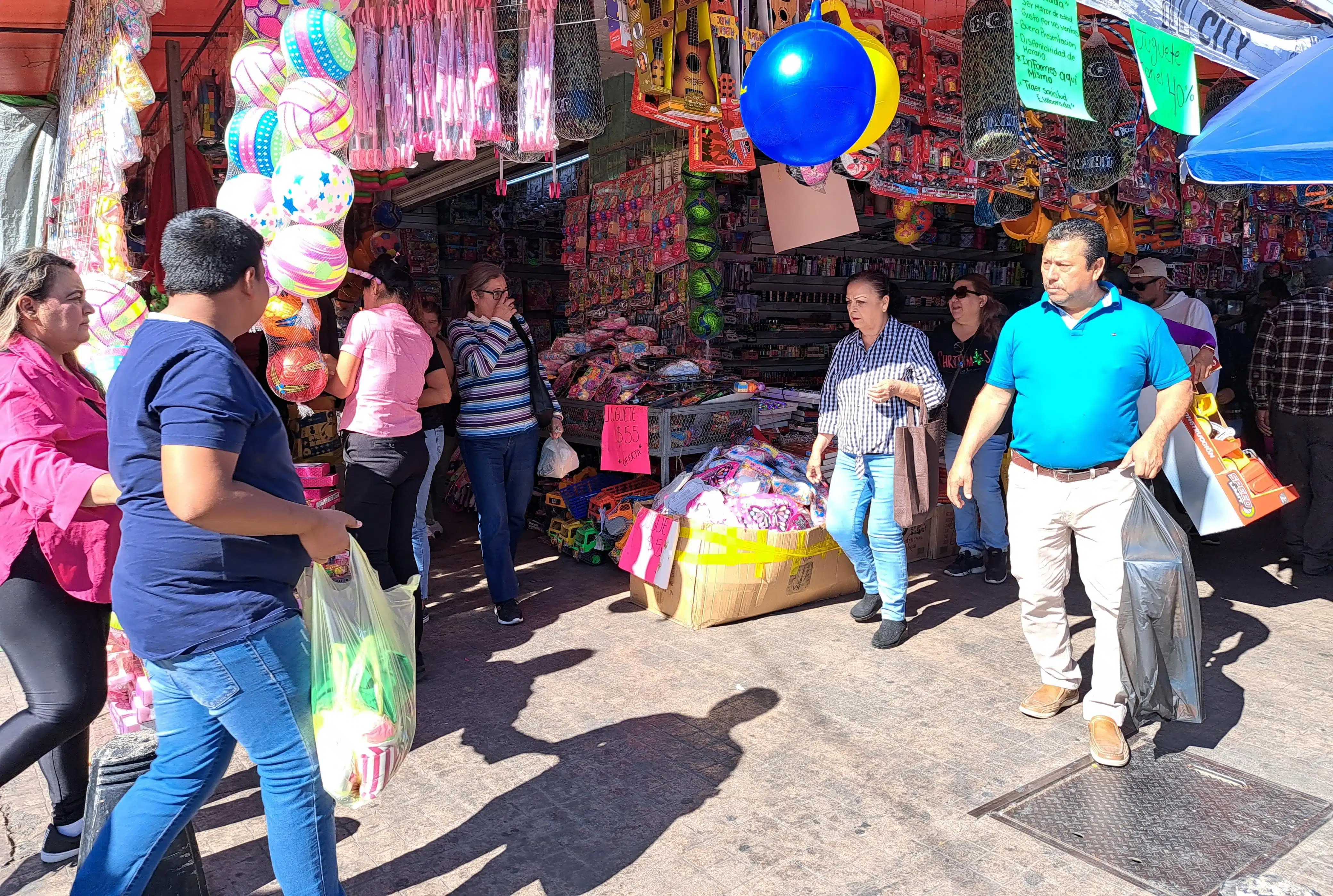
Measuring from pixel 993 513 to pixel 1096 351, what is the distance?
7.16 feet

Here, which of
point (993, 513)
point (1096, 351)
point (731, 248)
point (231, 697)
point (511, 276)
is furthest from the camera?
point (511, 276)

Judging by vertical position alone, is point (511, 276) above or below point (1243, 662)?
above

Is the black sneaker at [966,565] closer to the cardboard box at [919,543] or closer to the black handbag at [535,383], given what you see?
the cardboard box at [919,543]

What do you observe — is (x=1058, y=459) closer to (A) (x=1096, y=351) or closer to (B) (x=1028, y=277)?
(A) (x=1096, y=351)

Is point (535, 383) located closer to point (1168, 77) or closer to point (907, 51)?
point (907, 51)

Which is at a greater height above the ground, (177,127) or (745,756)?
(177,127)

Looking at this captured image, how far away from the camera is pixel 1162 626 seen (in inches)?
123

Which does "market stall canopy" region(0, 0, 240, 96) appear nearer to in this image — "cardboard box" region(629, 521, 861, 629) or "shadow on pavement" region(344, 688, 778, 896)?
"cardboard box" region(629, 521, 861, 629)

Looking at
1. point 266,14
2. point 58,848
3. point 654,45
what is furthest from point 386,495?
point 654,45

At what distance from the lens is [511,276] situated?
8953mm

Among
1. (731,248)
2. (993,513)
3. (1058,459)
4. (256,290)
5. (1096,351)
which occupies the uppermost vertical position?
(731,248)

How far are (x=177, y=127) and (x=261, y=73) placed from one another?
1442mm

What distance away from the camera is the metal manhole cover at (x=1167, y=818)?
104 inches

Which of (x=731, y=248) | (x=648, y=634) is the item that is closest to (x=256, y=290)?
(x=648, y=634)
